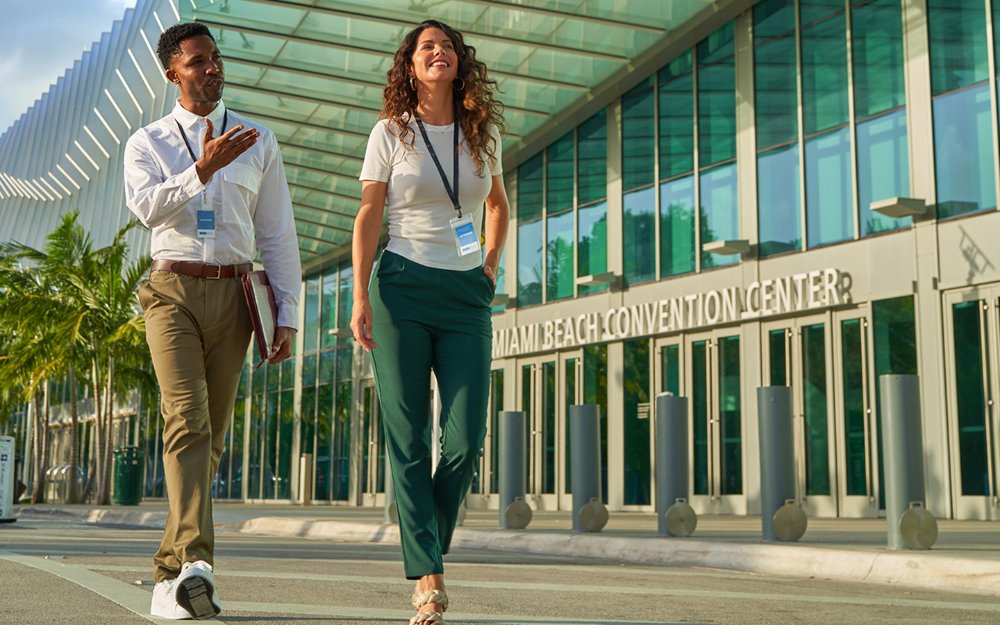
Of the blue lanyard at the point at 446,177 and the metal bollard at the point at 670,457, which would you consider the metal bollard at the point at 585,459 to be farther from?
the blue lanyard at the point at 446,177

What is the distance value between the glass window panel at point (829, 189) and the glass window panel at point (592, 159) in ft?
17.6

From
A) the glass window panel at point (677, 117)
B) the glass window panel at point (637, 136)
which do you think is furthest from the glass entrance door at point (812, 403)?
the glass window panel at point (637, 136)

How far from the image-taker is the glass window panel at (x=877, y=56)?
16.6m

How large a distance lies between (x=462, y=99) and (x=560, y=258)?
1916 cm

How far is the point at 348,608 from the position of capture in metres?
4.83

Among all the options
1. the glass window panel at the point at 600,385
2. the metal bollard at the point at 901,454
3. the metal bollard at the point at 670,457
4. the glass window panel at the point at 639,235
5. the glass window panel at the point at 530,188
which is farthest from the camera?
the glass window panel at the point at 530,188

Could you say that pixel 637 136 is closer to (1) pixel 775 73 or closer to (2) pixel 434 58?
(1) pixel 775 73

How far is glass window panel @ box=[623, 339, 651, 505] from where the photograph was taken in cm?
2050

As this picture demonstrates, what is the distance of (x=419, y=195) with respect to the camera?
14.0 ft

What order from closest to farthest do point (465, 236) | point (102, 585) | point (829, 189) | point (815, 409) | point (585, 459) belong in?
1. point (465, 236)
2. point (102, 585)
3. point (585, 459)
4. point (815, 409)
5. point (829, 189)

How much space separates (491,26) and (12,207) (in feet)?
170

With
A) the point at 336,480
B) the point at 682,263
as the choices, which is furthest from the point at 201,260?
the point at 336,480

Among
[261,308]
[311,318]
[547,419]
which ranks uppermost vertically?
[311,318]

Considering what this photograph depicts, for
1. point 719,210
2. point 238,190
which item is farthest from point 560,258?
point 238,190
